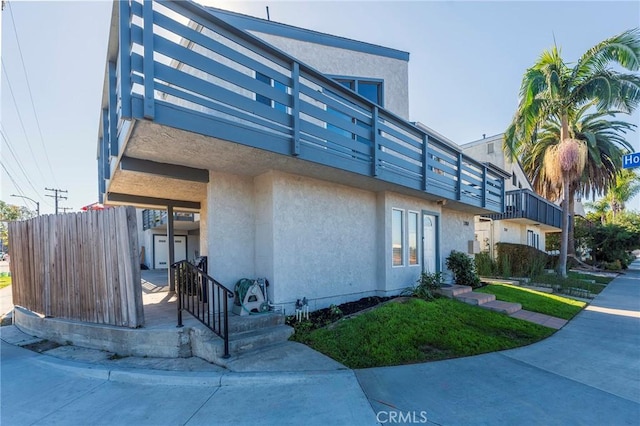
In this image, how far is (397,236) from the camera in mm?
8156

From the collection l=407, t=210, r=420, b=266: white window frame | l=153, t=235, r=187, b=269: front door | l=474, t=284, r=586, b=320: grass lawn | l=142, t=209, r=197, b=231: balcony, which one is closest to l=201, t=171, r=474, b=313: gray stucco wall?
l=407, t=210, r=420, b=266: white window frame

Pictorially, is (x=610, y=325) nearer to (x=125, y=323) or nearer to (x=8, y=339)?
(x=125, y=323)

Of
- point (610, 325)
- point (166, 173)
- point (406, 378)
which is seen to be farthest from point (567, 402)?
point (166, 173)

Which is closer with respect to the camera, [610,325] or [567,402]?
[567,402]

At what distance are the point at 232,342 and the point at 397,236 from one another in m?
5.38

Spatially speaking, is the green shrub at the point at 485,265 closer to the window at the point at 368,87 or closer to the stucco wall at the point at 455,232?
the stucco wall at the point at 455,232

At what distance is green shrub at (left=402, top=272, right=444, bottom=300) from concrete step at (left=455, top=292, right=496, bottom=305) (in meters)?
0.64

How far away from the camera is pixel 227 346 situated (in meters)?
4.11

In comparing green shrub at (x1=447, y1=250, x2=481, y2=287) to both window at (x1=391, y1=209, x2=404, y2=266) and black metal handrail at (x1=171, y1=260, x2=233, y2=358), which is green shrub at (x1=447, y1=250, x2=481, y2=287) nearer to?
window at (x1=391, y1=209, x2=404, y2=266)

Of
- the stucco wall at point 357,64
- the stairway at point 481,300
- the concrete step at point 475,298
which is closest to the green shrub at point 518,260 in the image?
the concrete step at point 475,298

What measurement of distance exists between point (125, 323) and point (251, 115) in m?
3.92

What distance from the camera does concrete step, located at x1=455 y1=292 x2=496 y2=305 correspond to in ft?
24.8

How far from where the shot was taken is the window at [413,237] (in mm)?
8531

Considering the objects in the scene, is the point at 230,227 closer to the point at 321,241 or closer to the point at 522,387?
the point at 321,241
